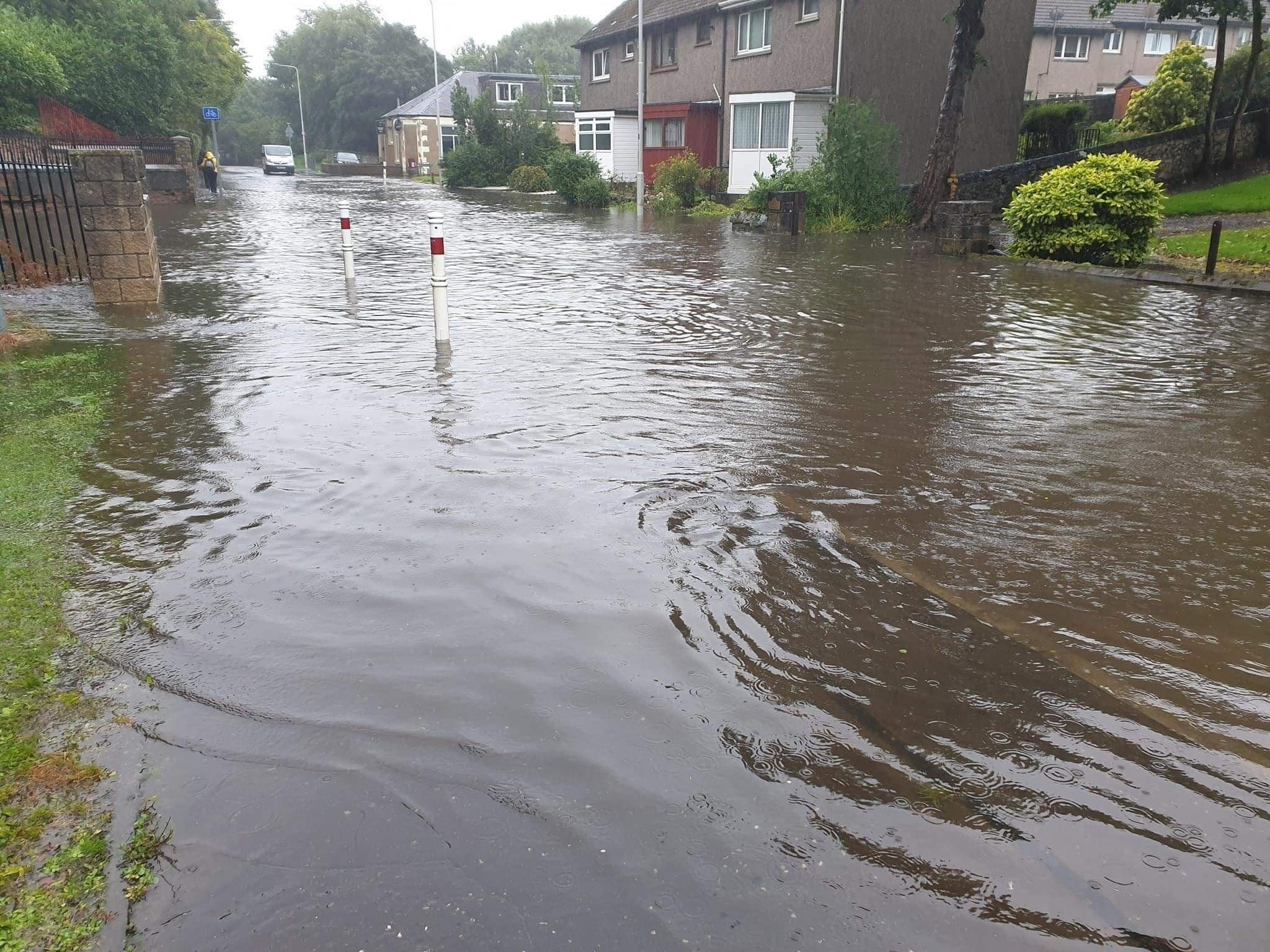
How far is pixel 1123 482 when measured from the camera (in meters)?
6.07

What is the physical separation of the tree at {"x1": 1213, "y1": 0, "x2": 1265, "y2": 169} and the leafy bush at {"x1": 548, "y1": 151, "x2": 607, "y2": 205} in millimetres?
20435

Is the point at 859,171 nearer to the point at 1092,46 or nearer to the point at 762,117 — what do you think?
the point at 762,117

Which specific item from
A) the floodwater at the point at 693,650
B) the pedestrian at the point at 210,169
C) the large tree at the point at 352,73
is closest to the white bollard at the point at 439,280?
the floodwater at the point at 693,650

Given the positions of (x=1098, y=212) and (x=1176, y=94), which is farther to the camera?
(x=1176, y=94)

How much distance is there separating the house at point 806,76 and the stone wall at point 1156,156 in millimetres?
4511

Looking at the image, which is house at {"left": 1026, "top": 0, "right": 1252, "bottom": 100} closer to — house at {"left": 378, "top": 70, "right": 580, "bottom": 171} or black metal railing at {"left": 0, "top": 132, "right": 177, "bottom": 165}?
house at {"left": 378, "top": 70, "right": 580, "bottom": 171}

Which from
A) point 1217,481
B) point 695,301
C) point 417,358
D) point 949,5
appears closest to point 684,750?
point 1217,481

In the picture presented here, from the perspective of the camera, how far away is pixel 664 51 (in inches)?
1597

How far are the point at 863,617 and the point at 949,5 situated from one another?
3130 cm

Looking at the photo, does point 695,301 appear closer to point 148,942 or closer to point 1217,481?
point 1217,481

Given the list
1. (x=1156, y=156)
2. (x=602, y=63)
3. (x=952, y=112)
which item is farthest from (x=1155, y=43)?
(x=952, y=112)

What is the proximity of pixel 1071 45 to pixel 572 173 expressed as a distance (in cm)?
2988

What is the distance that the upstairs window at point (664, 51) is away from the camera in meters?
39.9

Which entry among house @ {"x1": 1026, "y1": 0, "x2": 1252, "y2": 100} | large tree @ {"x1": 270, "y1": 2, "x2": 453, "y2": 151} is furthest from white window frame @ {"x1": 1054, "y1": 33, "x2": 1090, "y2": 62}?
large tree @ {"x1": 270, "y1": 2, "x2": 453, "y2": 151}
